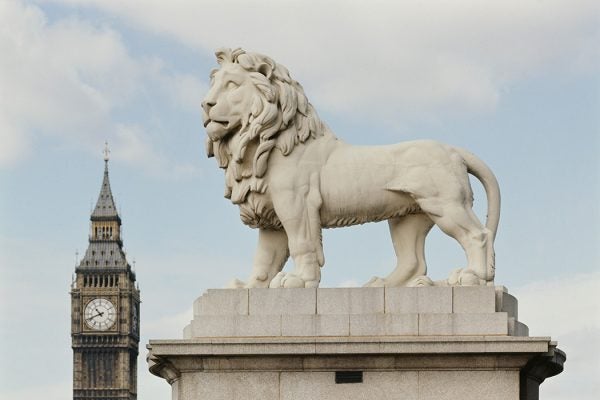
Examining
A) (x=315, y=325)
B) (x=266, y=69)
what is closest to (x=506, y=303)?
(x=315, y=325)

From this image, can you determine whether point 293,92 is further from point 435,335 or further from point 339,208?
point 435,335

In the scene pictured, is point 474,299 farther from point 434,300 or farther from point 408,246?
point 408,246

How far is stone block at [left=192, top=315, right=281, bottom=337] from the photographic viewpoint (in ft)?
68.8

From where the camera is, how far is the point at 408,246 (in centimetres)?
2222

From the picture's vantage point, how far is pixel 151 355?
70.4 feet

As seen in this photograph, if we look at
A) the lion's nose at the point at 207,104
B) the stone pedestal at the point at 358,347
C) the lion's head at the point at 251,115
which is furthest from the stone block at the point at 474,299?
the lion's nose at the point at 207,104

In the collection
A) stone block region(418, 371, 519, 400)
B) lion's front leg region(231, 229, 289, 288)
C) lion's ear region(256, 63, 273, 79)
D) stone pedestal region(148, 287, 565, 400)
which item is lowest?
stone block region(418, 371, 519, 400)

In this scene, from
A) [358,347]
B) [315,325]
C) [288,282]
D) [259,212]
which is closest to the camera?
[358,347]

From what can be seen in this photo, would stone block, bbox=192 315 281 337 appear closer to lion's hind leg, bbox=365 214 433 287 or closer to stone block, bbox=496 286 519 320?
lion's hind leg, bbox=365 214 433 287

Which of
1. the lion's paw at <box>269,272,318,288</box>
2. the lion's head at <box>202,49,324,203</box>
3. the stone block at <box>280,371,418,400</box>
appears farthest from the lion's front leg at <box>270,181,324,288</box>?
the stone block at <box>280,371,418,400</box>

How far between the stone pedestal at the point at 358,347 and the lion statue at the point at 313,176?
1.69 feet

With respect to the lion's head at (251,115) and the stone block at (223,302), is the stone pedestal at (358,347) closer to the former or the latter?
the stone block at (223,302)

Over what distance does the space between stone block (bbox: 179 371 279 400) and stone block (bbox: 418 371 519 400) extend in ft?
5.79

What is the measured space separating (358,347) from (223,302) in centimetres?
178
